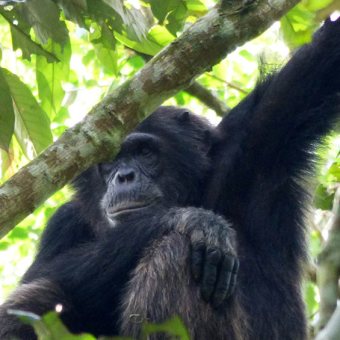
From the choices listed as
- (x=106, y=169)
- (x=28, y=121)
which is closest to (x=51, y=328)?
(x=28, y=121)

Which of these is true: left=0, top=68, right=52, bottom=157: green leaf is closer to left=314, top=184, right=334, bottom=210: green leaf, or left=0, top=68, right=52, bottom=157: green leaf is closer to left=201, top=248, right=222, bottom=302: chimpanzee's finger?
left=201, top=248, right=222, bottom=302: chimpanzee's finger

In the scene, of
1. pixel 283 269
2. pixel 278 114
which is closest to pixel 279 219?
pixel 283 269

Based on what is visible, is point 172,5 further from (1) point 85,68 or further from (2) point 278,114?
(1) point 85,68

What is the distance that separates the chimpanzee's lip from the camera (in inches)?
190

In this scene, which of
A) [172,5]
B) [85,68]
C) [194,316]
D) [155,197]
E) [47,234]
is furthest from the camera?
[85,68]

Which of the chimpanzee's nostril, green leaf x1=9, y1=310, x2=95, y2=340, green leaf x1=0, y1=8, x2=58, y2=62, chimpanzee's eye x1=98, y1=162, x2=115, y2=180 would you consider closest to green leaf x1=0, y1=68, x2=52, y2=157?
green leaf x1=0, y1=8, x2=58, y2=62

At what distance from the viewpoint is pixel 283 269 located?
15.2 feet

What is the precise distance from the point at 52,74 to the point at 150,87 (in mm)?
943

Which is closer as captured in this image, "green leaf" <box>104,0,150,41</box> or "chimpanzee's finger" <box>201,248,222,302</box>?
"green leaf" <box>104,0,150,41</box>

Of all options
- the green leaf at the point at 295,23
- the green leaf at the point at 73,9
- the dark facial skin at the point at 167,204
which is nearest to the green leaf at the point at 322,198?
the dark facial skin at the point at 167,204

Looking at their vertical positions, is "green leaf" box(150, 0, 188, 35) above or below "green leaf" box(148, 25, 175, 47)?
below

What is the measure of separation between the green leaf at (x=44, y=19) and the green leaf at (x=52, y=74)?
58 cm

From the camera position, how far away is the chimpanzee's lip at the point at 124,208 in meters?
4.82

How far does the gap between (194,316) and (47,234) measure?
1813 millimetres
